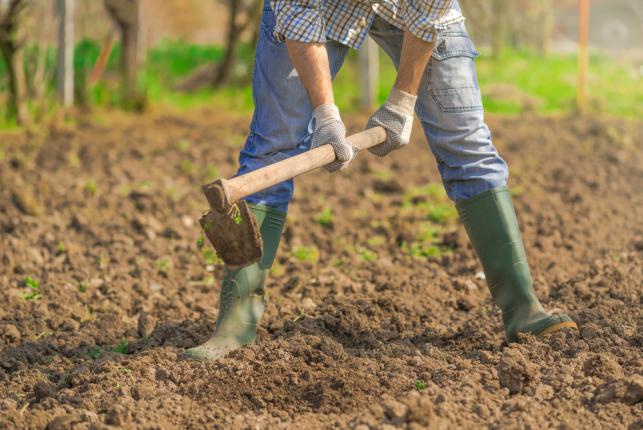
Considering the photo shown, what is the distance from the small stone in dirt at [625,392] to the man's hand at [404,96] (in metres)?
1.02

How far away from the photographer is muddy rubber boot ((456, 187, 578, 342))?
3.12m

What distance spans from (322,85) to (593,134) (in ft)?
15.5

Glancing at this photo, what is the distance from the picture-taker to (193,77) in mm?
10625

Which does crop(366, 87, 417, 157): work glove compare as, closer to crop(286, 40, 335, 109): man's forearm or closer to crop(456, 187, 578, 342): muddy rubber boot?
crop(286, 40, 335, 109): man's forearm

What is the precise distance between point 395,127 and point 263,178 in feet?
1.96

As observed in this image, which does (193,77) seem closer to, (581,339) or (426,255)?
(426,255)

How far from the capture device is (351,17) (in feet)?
10.0

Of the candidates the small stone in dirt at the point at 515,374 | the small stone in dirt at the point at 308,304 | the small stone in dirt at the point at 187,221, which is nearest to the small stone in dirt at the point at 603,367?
the small stone in dirt at the point at 515,374

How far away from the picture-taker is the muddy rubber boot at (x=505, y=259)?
3.12 metres

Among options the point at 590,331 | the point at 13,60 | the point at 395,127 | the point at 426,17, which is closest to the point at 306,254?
the point at 395,127

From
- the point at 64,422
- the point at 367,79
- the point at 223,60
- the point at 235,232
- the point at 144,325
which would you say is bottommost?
the point at 144,325

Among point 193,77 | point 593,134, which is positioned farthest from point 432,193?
point 193,77

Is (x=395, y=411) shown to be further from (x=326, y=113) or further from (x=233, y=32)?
(x=233, y=32)

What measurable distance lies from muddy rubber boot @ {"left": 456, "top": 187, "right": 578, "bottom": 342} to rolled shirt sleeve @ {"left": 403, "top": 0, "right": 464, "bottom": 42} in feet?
1.91
